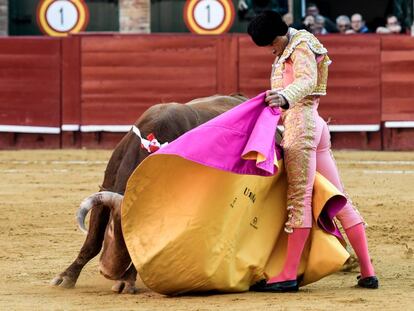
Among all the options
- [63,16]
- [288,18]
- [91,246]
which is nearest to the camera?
[91,246]

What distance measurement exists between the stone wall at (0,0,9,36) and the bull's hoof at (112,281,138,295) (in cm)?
1121

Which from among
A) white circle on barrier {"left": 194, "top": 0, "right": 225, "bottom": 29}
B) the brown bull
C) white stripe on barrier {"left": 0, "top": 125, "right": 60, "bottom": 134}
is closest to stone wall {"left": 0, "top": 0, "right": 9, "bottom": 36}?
white circle on barrier {"left": 194, "top": 0, "right": 225, "bottom": 29}

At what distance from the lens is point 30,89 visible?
43.1ft

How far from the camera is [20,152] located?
12.7 meters

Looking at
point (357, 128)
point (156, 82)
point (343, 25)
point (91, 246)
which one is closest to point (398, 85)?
point (357, 128)

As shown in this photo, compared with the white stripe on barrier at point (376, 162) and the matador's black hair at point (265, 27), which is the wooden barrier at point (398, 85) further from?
the matador's black hair at point (265, 27)

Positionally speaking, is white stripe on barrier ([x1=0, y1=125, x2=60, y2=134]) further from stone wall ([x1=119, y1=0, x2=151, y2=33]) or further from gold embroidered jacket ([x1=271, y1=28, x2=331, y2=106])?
gold embroidered jacket ([x1=271, y1=28, x2=331, y2=106])

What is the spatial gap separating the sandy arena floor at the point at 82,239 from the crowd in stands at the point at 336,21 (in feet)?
4.86

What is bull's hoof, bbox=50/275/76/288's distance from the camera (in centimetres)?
537

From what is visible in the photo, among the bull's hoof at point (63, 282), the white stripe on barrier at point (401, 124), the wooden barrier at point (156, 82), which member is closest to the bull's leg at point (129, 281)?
the bull's hoof at point (63, 282)

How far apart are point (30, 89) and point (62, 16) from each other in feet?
7.93

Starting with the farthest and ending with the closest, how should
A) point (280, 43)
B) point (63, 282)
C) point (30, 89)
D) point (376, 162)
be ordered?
point (30, 89)
point (376, 162)
point (63, 282)
point (280, 43)

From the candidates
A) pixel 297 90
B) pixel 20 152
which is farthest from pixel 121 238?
pixel 20 152

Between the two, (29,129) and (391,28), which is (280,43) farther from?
(391,28)
